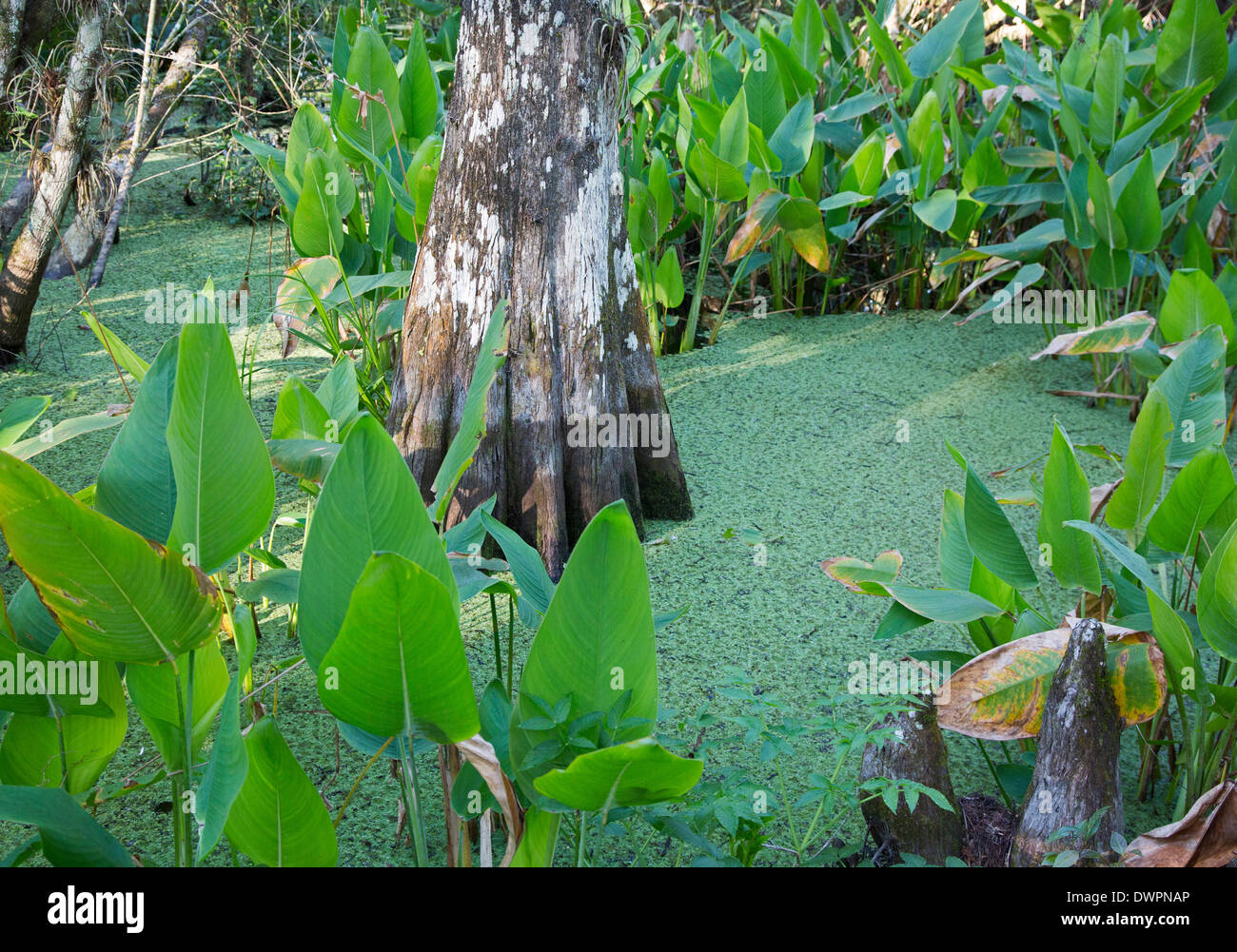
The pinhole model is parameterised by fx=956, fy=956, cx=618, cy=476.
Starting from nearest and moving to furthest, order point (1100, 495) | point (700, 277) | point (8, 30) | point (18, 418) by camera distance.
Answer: point (18, 418), point (1100, 495), point (700, 277), point (8, 30)

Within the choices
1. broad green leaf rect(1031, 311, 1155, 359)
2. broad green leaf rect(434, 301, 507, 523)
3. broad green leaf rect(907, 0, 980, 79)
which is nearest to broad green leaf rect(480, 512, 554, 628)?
broad green leaf rect(434, 301, 507, 523)

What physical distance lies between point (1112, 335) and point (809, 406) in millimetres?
891

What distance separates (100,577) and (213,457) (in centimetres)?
15

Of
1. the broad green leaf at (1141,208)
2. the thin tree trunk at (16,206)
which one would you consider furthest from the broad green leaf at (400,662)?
the thin tree trunk at (16,206)

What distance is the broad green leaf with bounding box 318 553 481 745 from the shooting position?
0.72 m

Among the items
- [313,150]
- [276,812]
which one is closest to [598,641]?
[276,812]

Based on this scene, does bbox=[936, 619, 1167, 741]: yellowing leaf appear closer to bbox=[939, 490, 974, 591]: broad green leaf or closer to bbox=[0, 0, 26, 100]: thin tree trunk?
bbox=[939, 490, 974, 591]: broad green leaf

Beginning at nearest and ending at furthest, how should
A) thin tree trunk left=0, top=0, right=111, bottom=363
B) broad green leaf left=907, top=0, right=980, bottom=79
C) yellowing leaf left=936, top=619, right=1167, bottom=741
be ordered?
yellowing leaf left=936, top=619, right=1167, bottom=741 → thin tree trunk left=0, top=0, right=111, bottom=363 → broad green leaf left=907, top=0, right=980, bottom=79

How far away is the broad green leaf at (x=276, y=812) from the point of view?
84 cm

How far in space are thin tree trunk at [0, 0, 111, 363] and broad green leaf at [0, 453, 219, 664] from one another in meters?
2.27

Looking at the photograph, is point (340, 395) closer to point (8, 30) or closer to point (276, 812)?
point (276, 812)

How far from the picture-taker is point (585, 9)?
1.81 meters

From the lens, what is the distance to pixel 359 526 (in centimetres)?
82
